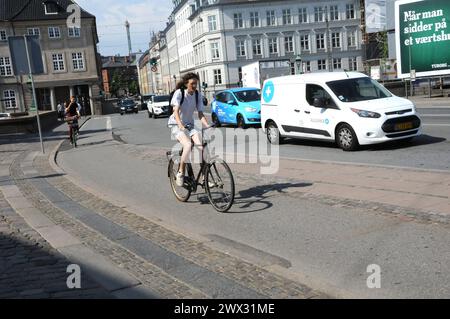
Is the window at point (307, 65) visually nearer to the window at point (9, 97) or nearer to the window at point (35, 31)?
the window at point (35, 31)

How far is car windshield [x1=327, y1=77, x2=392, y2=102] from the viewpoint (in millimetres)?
13087

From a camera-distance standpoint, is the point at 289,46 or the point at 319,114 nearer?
the point at 319,114

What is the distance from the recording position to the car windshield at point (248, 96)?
22.8m

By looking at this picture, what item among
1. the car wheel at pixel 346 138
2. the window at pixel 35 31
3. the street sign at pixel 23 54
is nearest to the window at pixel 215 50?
the window at pixel 35 31

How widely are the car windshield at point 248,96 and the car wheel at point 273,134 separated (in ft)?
23.9

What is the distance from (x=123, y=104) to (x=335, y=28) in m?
46.1

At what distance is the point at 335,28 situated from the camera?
89250 mm

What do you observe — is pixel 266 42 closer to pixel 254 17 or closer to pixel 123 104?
pixel 254 17

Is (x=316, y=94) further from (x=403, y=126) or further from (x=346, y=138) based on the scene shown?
(x=403, y=126)

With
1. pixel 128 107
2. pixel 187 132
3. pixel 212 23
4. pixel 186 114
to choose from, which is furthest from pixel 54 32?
pixel 187 132

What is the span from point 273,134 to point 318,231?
9.33 metres

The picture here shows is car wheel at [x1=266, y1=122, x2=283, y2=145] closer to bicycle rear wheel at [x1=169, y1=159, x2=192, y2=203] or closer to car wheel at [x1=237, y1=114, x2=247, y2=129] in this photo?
car wheel at [x1=237, y1=114, x2=247, y2=129]

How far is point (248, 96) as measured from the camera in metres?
23.0
